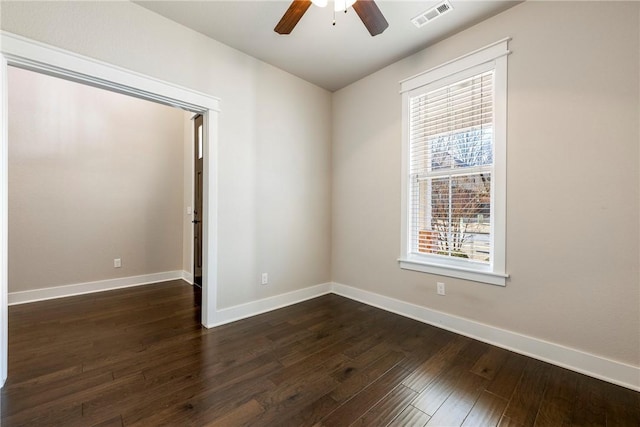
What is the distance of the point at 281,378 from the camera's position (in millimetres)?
1819

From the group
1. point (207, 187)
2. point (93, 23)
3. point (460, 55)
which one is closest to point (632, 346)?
point (460, 55)

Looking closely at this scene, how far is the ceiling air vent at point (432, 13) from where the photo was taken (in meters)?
2.15

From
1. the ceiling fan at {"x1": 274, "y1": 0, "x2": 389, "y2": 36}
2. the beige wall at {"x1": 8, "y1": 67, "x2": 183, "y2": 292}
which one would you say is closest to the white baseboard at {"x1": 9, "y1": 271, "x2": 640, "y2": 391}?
the beige wall at {"x1": 8, "y1": 67, "x2": 183, "y2": 292}

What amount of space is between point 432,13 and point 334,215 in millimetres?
2421

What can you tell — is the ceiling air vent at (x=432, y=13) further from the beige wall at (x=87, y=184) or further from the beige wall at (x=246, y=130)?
the beige wall at (x=87, y=184)

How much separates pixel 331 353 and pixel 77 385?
1.71 m

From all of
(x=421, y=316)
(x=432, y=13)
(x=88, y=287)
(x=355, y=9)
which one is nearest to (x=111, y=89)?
(x=355, y=9)

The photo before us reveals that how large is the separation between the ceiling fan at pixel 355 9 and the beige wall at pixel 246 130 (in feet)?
3.55

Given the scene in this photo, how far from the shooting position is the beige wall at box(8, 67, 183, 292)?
3230mm

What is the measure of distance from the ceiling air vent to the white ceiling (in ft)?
0.14

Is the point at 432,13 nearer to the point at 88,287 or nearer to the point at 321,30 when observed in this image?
the point at 321,30

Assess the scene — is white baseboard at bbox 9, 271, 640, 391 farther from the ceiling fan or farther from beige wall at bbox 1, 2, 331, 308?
the ceiling fan

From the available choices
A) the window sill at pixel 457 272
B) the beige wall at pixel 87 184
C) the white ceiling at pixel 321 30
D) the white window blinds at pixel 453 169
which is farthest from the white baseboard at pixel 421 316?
the white ceiling at pixel 321 30

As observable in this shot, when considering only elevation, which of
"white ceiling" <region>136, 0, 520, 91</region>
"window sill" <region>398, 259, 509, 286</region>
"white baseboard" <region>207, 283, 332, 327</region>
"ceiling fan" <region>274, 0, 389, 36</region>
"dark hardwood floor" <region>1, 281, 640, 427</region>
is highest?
"white ceiling" <region>136, 0, 520, 91</region>
